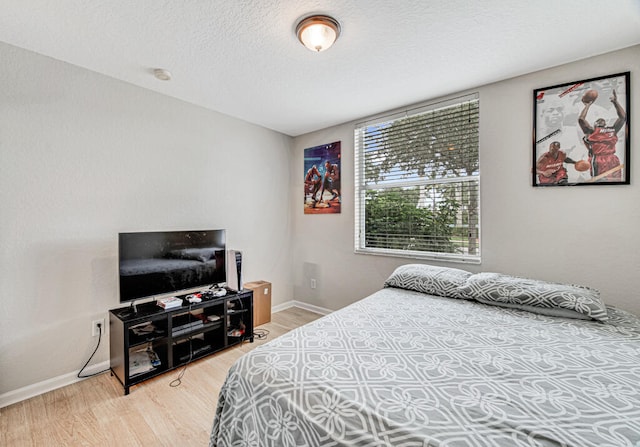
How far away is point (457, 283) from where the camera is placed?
2.10 m

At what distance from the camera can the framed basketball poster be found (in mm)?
1942

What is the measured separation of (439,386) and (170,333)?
2.10 metres

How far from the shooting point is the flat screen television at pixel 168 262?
2.18 meters

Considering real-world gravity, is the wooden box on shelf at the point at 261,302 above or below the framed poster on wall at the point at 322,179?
below

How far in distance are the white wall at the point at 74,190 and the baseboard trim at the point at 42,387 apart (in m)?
0.04

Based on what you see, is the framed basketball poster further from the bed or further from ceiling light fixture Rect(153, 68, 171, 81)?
ceiling light fixture Rect(153, 68, 171, 81)

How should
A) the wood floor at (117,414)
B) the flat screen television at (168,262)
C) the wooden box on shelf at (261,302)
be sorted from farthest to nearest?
the wooden box on shelf at (261,302) < the flat screen television at (168,262) < the wood floor at (117,414)

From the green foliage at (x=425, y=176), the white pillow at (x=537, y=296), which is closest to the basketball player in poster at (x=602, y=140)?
the green foliage at (x=425, y=176)

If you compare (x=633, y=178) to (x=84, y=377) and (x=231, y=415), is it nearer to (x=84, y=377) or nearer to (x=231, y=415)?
(x=231, y=415)

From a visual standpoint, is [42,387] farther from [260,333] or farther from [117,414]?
[260,333]

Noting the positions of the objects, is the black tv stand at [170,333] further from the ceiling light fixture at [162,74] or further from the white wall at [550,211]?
the ceiling light fixture at [162,74]

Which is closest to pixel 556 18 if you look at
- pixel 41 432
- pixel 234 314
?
pixel 234 314

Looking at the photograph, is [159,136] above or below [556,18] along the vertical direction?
below

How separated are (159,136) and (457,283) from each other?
9.71ft
